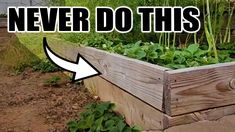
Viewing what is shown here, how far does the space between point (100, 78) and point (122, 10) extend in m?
0.59

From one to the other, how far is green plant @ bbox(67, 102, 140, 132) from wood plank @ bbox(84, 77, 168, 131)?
0.05m

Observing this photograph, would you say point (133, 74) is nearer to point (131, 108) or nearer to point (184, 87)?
point (131, 108)

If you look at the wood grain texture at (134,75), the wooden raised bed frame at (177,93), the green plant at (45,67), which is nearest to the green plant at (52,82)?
the green plant at (45,67)

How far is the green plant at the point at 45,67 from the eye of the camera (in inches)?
137

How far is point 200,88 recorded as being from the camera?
145 cm

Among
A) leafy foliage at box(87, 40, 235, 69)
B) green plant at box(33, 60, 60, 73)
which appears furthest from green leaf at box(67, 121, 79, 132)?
green plant at box(33, 60, 60, 73)

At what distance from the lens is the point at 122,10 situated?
2.67m

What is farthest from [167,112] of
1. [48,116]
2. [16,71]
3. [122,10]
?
[16,71]

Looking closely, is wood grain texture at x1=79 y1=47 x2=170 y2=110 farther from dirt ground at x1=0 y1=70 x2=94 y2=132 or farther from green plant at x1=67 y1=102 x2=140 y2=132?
dirt ground at x1=0 y1=70 x2=94 y2=132

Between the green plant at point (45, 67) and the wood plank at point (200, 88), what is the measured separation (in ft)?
7.26

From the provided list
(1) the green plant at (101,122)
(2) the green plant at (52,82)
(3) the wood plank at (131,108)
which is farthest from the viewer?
(2) the green plant at (52,82)

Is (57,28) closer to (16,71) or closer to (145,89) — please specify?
(16,71)

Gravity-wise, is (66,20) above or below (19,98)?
above

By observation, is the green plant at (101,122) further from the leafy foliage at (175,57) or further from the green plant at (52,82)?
the green plant at (52,82)
